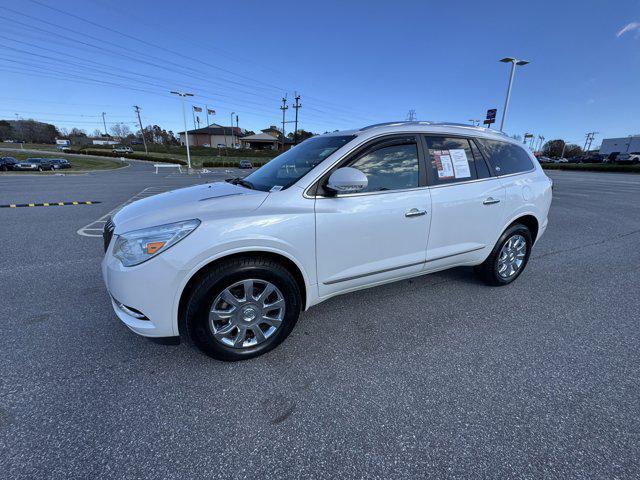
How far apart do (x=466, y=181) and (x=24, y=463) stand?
3.76m

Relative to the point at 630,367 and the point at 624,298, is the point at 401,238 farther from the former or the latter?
the point at 624,298

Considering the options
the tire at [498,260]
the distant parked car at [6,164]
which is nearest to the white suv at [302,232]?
the tire at [498,260]

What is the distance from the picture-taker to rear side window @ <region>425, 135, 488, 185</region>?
2902mm

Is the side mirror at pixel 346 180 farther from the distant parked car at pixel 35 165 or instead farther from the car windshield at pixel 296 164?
the distant parked car at pixel 35 165

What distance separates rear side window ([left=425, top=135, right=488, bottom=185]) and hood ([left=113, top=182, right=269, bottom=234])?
5.44ft

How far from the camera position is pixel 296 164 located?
2.84m

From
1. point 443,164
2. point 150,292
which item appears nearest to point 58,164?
point 150,292

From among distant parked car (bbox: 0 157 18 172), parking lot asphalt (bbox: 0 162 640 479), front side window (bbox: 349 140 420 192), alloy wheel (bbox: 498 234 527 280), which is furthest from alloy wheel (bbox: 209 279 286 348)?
distant parked car (bbox: 0 157 18 172)

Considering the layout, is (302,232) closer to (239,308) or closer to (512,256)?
(239,308)

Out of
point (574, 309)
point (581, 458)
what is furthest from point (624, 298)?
point (581, 458)

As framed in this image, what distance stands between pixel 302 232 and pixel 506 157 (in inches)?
107

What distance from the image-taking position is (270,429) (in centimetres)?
180

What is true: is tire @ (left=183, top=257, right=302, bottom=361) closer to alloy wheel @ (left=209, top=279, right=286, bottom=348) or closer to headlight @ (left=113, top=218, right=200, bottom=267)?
alloy wheel @ (left=209, top=279, right=286, bottom=348)

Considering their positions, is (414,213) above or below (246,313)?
above
